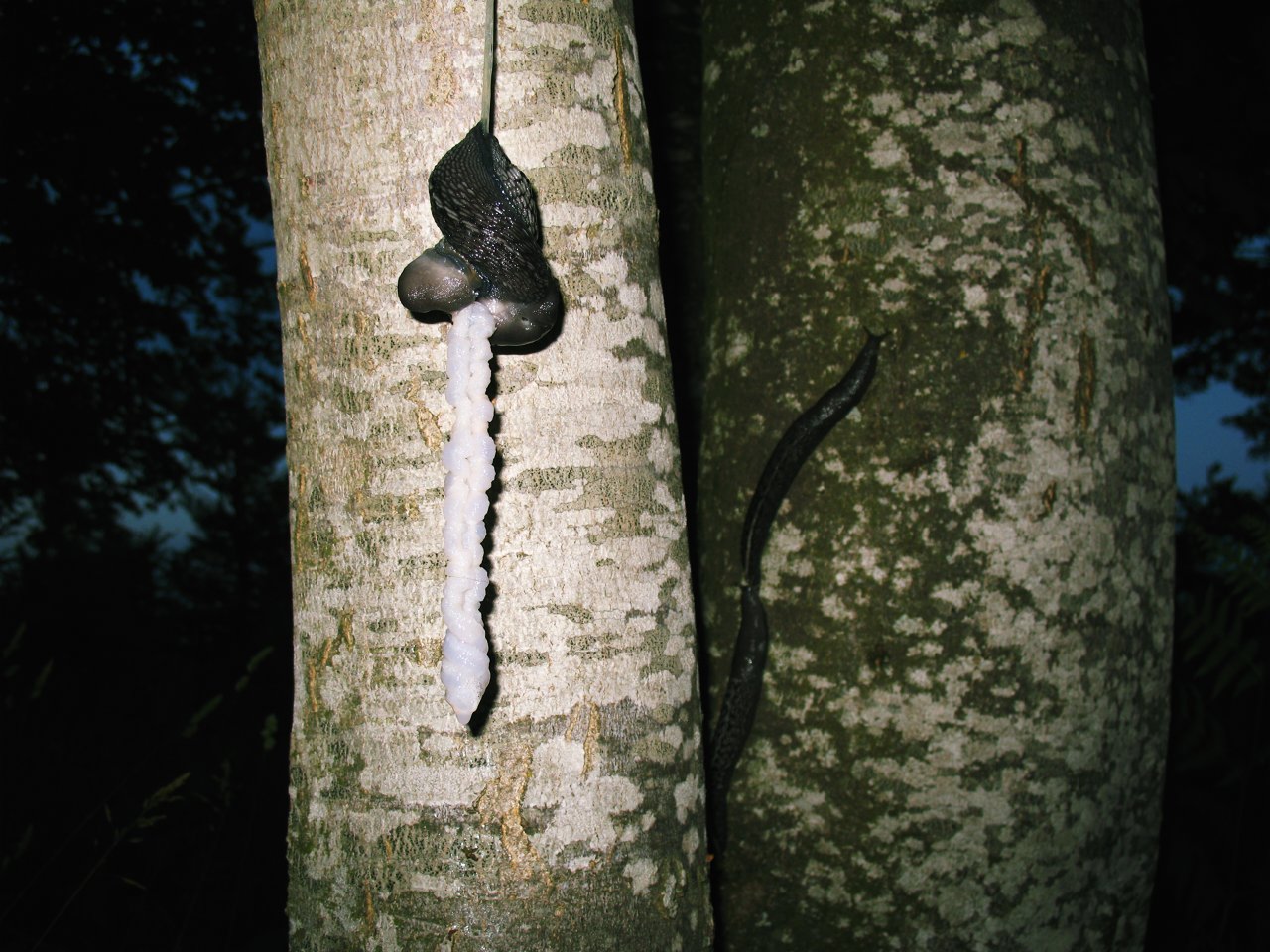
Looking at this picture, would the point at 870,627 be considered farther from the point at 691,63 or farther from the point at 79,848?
the point at 79,848

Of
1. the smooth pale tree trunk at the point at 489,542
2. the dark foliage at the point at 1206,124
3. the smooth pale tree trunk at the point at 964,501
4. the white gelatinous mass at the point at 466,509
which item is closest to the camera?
the white gelatinous mass at the point at 466,509

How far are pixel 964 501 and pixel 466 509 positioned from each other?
852mm

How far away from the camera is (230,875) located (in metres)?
2.25

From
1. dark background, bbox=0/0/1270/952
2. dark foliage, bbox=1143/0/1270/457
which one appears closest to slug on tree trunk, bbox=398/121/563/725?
dark background, bbox=0/0/1270/952

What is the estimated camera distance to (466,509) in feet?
2.24

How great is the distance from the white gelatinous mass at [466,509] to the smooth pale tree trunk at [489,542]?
0.38 feet

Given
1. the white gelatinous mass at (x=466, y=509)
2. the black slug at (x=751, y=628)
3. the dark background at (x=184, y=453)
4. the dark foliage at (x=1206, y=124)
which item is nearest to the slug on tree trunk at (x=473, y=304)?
the white gelatinous mass at (x=466, y=509)

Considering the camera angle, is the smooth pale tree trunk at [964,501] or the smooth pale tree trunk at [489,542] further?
the smooth pale tree trunk at [964,501]

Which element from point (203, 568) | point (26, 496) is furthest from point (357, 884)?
point (203, 568)

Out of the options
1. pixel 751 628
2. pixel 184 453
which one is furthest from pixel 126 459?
pixel 751 628

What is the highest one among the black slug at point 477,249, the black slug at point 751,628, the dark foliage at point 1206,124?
the dark foliage at point 1206,124

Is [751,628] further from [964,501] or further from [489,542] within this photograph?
[489,542]

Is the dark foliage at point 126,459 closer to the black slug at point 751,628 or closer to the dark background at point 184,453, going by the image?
the dark background at point 184,453

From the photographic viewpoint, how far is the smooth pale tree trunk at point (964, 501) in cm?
119
